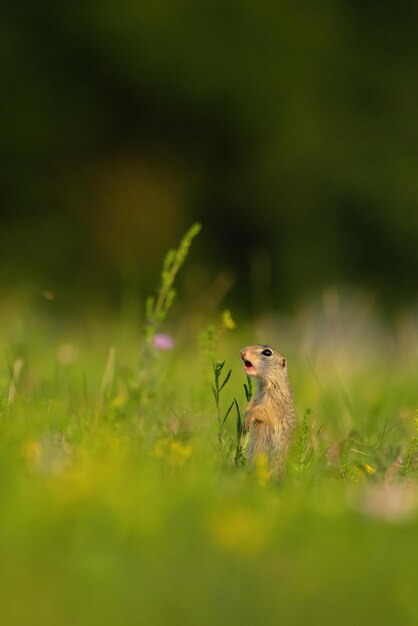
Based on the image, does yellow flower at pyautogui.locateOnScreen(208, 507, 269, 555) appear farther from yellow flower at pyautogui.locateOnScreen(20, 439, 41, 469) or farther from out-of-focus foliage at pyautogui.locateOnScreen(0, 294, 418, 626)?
yellow flower at pyautogui.locateOnScreen(20, 439, 41, 469)

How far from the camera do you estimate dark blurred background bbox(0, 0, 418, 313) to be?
58.6 ft

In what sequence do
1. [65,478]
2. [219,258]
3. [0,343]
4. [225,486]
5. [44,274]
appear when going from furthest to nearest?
[219,258] → [44,274] → [0,343] → [225,486] → [65,478]

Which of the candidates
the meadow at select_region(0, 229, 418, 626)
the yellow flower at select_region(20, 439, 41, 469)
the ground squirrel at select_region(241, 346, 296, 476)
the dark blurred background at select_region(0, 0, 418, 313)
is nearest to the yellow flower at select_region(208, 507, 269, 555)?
the meadow at select_region(0, 229, 418, 626)

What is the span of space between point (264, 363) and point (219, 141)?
14332mm

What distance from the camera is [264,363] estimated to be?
475 cm

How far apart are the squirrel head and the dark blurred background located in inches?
494

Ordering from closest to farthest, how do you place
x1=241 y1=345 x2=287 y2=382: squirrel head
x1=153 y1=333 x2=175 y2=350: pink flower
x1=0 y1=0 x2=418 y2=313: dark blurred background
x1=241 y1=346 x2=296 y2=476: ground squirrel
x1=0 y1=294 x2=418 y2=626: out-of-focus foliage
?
x1=0 y1=294 x2=418 y2=626: out-of-focus foliage, x1=241 y1=346 x2=296 y2=476: ground squirrel, x1=241 y1=345 x2=287 y2=382: squirrel head, x1=153 y1=333 x2=175 y2=350: pink flower, x1=0 y1=0 x2=418 y2=313: dark blurred background

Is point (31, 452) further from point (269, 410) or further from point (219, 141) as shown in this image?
point (219, 141)

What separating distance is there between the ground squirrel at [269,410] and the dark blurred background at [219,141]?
1261cm

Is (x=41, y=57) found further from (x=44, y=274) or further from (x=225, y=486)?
(x=225, y=486)

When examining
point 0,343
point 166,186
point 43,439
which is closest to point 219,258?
point 166,186

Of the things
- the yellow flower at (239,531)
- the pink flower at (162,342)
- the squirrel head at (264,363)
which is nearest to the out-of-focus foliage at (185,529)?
the yellow flower at (239,531)

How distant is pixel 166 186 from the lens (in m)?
19.0

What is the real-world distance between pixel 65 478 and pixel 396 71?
54.3 ft
